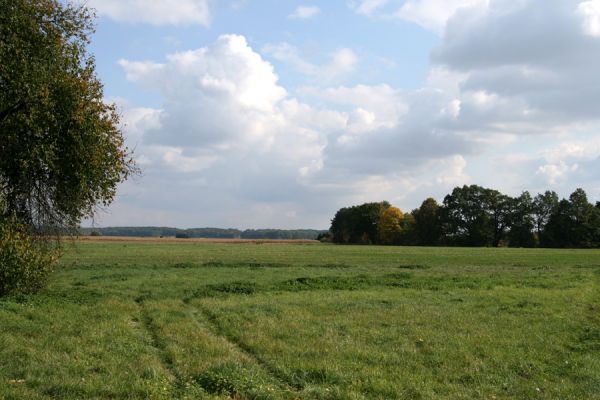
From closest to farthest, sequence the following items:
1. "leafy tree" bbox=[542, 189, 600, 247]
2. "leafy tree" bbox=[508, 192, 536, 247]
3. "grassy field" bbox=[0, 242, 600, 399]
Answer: "grassy field" bbox=[0, 242, 600, 399], "leafy tree" bbox=[542, 189, 600, 247], "leafy tree" bbox=[508, 192, 536, 247]

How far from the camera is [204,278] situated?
3070 centimetres

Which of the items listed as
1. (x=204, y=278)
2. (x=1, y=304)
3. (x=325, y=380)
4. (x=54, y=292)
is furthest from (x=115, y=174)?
(x=325, y=380)

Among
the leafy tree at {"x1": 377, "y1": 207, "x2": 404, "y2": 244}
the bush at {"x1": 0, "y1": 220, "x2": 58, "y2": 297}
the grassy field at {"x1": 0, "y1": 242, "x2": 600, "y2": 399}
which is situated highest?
the leafy tree at {"x1": 377, "y1": 207, "x2": 404, "y2": 244}

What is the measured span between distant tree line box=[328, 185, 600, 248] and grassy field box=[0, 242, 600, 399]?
11180 centimetres

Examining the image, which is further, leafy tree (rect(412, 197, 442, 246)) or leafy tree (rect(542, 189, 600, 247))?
leafy tree (rect(412, 197, 442, 246))

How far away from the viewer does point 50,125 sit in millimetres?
18672

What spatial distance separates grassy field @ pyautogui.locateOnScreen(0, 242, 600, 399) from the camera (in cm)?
929

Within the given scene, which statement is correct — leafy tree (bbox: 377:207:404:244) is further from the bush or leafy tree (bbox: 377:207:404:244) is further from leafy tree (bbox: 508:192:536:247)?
the bush

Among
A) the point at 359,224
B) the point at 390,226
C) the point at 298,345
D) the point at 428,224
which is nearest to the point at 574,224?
the point at 428,224

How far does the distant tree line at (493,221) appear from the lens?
12431 cm

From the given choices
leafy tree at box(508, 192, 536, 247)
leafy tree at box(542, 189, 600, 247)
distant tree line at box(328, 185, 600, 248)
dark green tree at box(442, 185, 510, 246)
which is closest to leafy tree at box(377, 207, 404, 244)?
distant tree line at box(328, 185, 600, 248)

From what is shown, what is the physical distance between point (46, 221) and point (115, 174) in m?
3.47

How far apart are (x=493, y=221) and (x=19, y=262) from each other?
430ft

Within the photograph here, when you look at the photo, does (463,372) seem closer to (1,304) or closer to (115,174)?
(1,304)
